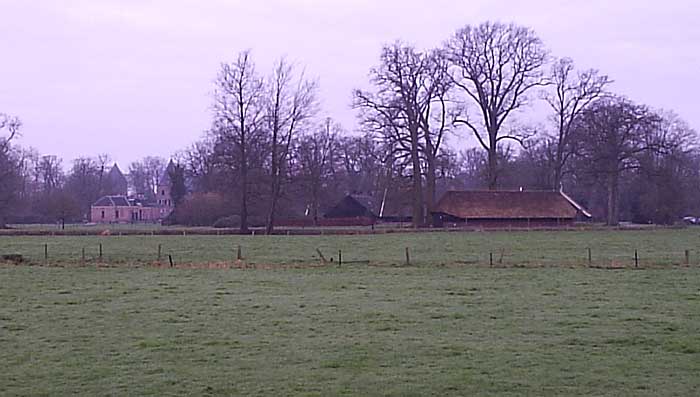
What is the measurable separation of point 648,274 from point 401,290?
392 inches

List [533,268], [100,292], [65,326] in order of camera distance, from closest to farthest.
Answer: [65,326] < [100,292] < [533,268]

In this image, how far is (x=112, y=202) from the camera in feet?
444

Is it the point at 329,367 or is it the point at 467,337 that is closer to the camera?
the point at 329,367

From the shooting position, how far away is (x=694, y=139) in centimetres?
9944

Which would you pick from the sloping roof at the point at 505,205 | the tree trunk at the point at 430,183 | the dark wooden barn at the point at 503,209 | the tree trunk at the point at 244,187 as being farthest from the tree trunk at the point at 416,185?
the tree trunk at the point at 244,187

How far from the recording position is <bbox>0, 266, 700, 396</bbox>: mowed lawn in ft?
38.2

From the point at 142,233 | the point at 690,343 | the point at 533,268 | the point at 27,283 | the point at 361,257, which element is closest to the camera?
the point at 690,343

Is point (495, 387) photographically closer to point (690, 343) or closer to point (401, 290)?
point (690, 343)

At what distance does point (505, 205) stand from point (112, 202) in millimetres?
73737

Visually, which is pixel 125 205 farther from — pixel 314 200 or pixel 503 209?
pixel 503 209

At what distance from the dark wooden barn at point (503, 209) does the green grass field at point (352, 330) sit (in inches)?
1830

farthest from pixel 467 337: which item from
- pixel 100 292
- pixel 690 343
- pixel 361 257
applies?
pixel 361 257

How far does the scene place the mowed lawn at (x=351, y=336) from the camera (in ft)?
38.2

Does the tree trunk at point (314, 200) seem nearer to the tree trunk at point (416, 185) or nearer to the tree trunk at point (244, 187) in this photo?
the tree trunk at point (416, 185)
